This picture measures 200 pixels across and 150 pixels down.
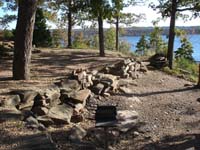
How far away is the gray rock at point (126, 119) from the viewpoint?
27.2 ft

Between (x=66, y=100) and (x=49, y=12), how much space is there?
16883 mm

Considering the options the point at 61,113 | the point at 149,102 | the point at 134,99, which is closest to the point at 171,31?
the point at 149,102

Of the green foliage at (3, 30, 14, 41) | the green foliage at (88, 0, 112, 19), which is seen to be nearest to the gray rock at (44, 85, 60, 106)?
the green foliage at (88, 0, 112, 19)

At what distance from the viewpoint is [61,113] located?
809cm

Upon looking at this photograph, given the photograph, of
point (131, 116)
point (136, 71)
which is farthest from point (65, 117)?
point (136, 71)

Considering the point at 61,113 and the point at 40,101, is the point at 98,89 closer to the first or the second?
the point at 61,113

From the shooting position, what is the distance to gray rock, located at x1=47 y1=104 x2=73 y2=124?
7835 mm

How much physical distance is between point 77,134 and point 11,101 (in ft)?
Answer: 4.86

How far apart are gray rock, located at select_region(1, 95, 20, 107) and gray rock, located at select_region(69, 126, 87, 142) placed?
1222mm

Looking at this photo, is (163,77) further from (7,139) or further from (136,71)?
(7,139)

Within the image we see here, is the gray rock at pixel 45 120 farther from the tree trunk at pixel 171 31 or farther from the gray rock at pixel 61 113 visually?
the tree trunk at pixel 171 31

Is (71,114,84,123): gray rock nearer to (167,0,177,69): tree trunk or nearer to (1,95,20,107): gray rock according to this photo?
(1,95,20,107): gray rock

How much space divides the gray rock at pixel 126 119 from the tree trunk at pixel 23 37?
9.16ft

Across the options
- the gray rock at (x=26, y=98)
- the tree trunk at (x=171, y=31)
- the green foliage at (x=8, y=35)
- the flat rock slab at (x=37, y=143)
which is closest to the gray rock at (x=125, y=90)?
the gray rock at (x=26, y=98)
